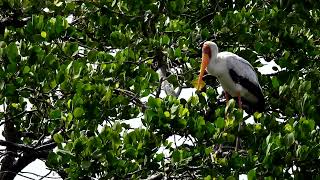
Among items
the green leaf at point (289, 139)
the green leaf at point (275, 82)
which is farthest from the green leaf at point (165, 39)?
the green leaf at point (289, 139)

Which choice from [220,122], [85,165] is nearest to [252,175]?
[220,122]

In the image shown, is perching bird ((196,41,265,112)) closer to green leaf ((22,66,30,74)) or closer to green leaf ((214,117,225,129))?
green leaf ((214,117,225,129))

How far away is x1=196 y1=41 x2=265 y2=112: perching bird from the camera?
9359mm

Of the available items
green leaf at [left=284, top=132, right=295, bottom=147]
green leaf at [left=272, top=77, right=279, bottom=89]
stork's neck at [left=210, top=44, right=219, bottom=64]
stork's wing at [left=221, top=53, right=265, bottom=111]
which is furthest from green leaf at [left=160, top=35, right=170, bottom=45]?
green leaf at [left=284, top=132, right=295, bottom=147]

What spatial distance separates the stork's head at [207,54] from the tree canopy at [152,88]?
11cm

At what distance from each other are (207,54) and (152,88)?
4.98 feet

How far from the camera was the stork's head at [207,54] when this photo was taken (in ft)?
30.3

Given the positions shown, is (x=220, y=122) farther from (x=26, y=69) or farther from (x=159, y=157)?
(x=26, y=69)

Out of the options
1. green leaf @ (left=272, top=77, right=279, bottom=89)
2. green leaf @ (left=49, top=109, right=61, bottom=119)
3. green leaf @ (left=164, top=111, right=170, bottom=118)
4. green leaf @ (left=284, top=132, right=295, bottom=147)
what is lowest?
green leaf @ (left=284, top=132, right=295, bottom=147)

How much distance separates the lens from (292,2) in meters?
9.56

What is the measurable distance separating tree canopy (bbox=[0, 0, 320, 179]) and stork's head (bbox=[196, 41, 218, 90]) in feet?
0.37

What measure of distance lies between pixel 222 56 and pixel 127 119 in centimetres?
230

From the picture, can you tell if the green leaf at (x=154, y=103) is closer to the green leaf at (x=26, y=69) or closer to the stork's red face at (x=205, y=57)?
the green leaf at (x=26, y=69)

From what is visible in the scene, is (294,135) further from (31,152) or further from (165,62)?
(31,152)
